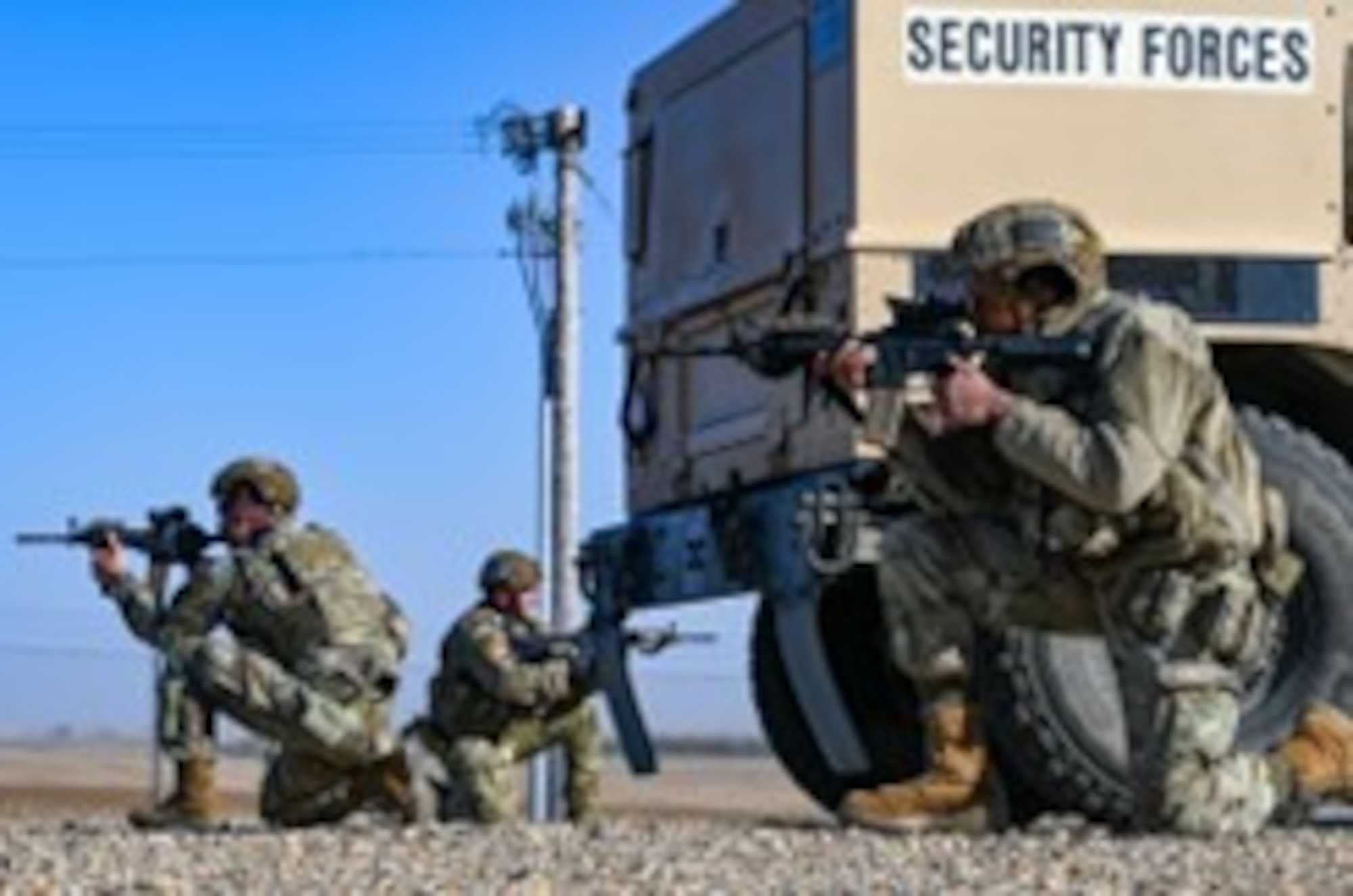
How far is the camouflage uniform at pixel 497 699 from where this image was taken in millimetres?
13141

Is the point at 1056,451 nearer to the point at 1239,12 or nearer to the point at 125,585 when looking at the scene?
the point at 1239,12

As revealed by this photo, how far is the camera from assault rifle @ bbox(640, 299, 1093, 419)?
798cm

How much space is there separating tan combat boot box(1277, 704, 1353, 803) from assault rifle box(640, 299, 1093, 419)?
1.29 metres

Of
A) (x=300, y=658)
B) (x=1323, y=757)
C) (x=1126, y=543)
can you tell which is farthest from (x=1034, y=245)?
(x=300, y=658)

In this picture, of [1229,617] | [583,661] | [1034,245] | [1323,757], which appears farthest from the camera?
[583,661]

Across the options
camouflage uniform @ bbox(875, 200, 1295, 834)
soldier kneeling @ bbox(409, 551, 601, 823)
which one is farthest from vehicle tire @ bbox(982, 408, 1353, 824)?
soldier kneeling @ bbox(409, 551, 601, 823)

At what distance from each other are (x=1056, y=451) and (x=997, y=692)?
5.96 feet

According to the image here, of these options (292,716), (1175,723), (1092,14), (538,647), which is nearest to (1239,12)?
(1092,14)

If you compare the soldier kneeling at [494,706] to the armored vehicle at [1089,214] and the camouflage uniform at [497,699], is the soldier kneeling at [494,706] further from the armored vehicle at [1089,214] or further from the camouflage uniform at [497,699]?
the armored vehicle at [1089,214]

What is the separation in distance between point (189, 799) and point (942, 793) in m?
3.50

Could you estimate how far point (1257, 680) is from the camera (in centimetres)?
984

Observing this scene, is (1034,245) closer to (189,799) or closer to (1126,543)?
(1126,543)

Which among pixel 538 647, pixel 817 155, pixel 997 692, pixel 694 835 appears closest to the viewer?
pixel 694 835

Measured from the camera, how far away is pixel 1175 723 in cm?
802
